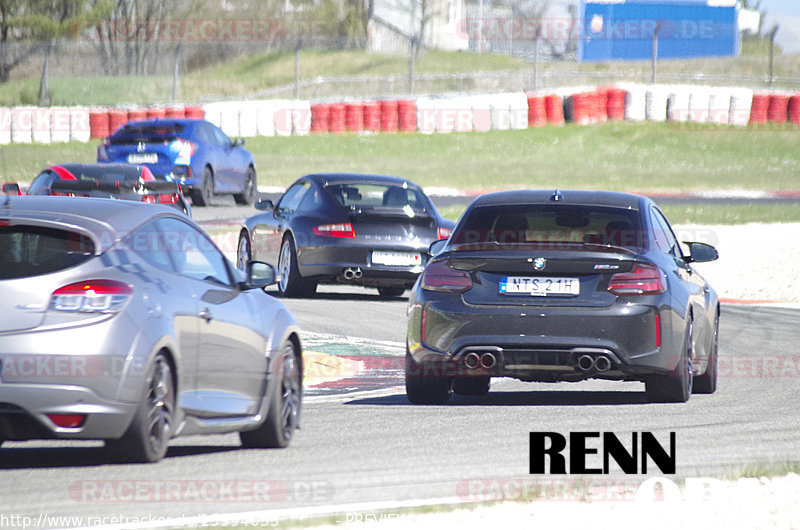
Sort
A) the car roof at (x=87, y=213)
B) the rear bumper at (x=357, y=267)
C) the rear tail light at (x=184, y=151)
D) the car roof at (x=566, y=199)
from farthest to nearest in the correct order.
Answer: the rear tail light at (x=184, y=151)
the rear bumper at (x=357, y=267)
the car roof at (x=566, y=199)
the car roof at (x=87, y=213)

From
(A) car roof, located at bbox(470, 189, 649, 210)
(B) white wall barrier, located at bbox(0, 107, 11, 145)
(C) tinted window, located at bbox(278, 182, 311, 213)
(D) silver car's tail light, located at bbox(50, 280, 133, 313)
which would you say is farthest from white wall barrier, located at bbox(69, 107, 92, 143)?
(D) silver car's tail light, located at bbox(50, 280, 133, 313)

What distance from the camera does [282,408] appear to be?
827 centimetres

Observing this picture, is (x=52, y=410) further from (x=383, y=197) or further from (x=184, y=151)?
(x=184, y=151)

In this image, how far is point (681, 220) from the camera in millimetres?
27750

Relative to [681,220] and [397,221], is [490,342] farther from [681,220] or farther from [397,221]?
[681,220]

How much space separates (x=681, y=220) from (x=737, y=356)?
14684 mm

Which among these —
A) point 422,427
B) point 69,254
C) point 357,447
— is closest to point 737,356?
point 422,427

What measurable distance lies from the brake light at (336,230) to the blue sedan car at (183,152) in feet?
28.1

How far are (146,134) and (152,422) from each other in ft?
63.3

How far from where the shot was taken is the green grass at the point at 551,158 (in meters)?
36.8

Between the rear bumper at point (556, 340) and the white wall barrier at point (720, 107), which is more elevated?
the rear bumper at point (556, 340)

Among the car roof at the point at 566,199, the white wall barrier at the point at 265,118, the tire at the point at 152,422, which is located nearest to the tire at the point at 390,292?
the car roof at the point at 566,199

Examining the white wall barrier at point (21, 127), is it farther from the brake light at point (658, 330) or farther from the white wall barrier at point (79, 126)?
the brake light at point (658, 330)

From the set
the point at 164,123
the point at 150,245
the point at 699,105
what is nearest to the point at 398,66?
the point at 699,105
